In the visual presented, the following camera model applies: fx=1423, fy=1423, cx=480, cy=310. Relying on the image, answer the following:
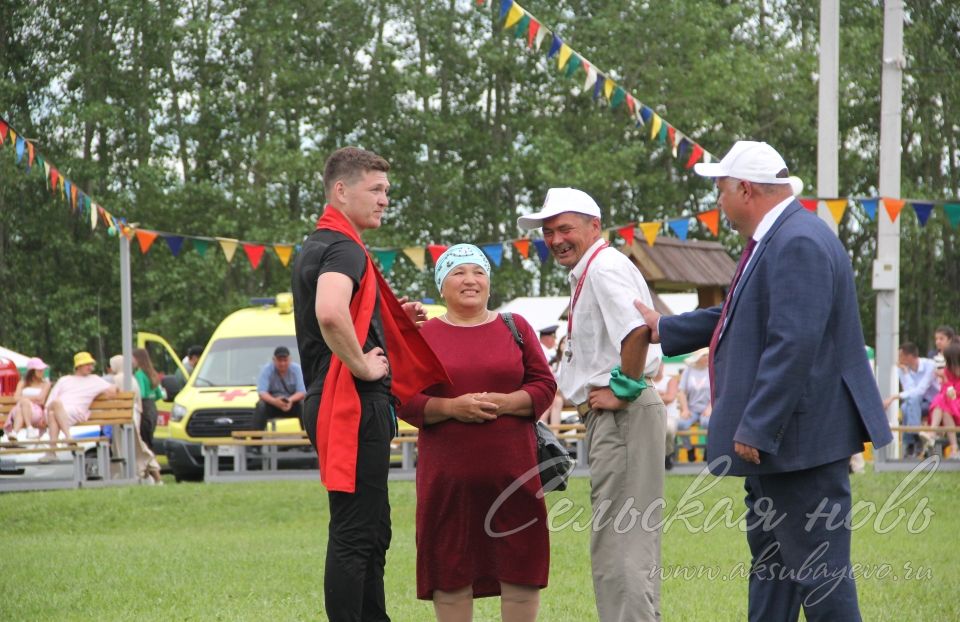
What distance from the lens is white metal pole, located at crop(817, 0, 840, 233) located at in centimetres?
1642

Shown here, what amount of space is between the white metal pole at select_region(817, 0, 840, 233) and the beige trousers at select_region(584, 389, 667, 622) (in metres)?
11.0

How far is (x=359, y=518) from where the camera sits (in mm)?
5613

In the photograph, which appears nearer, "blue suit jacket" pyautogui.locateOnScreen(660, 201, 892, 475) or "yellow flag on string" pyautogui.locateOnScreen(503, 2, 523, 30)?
"blue suit jacket" pyautogui.locateOnScreen(660, 201, 892, 475)

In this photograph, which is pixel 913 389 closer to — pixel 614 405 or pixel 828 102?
pixel 828 102

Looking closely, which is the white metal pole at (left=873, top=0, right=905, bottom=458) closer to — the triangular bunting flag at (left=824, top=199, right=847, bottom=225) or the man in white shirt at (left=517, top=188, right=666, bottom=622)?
the triangular bunting flag at (left=824, top=199, right=847, bottom=225)

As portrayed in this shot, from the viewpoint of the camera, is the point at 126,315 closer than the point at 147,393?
Yes

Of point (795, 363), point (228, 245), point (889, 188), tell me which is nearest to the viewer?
point (795, 363)

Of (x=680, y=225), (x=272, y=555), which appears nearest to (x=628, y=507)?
(x=272, y=555)

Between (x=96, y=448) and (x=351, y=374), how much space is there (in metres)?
12.4

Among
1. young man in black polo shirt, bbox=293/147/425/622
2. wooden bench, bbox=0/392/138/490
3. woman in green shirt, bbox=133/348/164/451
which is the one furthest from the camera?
woman in green shirt, bbox=133/348/164/451

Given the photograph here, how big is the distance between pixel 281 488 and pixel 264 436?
5.33 feet

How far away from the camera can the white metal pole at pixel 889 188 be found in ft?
54.9

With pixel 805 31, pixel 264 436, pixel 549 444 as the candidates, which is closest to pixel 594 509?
pixel 549 444

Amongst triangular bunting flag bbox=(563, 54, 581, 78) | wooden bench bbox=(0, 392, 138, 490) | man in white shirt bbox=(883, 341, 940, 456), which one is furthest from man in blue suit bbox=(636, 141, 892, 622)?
man in white shirt bbox=(883, 341, 940, 456)
